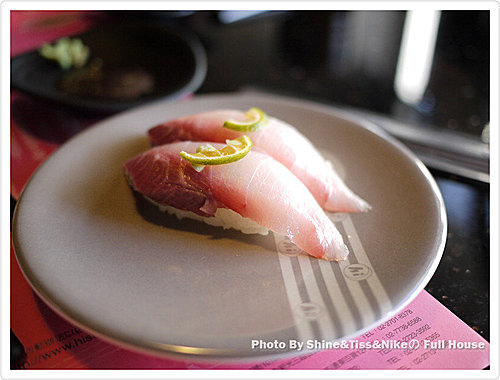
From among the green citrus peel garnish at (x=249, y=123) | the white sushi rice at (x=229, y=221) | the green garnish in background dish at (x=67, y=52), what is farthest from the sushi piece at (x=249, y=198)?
the green garnish in background dish at (x=67, y=52)

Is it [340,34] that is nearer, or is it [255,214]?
[255,214]

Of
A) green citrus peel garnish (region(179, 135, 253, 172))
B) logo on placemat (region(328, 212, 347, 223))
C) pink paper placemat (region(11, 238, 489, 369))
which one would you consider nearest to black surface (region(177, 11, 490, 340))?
pink paper placemat (region(11, 238, 489, 369))

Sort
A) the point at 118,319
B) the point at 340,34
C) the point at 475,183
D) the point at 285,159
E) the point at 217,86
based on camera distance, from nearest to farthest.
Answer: the point at 118,319 → the point at 285,159 → the point at 475,183 → the point at 217,86 → the point at 340,34

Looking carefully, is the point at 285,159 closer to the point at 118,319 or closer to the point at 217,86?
the point at 118,319

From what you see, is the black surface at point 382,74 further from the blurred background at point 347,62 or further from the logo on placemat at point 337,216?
the logo on placemat at point 337,216

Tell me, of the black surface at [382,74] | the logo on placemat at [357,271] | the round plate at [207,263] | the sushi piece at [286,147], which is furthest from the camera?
the black surface at [382,74]

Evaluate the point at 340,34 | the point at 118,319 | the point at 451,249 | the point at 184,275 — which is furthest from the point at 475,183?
the point at 340,34

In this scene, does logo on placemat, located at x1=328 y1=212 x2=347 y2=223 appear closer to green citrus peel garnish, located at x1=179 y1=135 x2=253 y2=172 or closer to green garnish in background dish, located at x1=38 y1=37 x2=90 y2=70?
green citrus peel garnish, located at x1=179 y1=135 x2=253 y2=172
